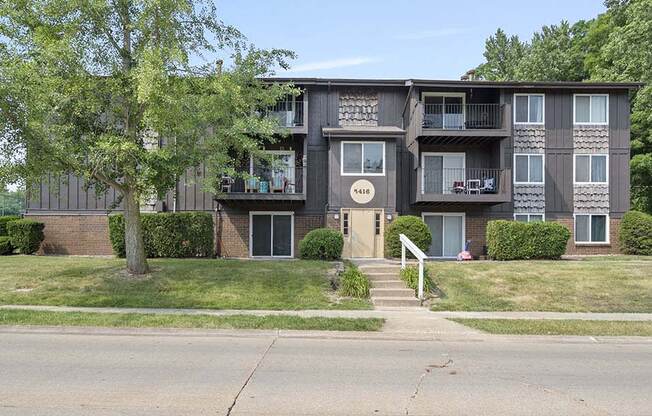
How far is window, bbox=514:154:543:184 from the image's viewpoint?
78.8 feet

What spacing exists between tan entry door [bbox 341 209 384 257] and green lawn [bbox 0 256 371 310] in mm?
5470

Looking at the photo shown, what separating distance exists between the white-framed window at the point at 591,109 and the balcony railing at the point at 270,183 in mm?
13220

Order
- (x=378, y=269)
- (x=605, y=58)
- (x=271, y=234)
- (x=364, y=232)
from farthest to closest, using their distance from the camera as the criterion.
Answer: (x=605, y=58) → (x=271, y=234) → (x=364, y=232) → (x=378, y=269)

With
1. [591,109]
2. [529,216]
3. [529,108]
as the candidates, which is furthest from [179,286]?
[591,109]

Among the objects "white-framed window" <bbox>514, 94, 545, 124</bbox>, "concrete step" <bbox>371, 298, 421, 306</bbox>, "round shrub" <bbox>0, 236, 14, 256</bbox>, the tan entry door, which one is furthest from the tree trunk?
"white-framed window" <bbox>514, 94, 545, 124</bbox>

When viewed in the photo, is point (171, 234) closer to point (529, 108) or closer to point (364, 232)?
point (364, 232)

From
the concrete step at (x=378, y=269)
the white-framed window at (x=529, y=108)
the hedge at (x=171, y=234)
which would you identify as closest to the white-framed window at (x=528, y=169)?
the white-framed window at (x=529, y=108)

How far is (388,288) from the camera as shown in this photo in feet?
45.7

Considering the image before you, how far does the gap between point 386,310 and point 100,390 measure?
24.7ft

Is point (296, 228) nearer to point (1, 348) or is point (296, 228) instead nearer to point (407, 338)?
point (407, 338)

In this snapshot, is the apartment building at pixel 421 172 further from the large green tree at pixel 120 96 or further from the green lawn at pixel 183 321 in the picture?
the green lawn at pixel 183 321

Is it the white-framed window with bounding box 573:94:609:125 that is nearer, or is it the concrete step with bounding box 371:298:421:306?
the concrete step with bounding box 371:298:421:306

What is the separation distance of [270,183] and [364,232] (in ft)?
14.8

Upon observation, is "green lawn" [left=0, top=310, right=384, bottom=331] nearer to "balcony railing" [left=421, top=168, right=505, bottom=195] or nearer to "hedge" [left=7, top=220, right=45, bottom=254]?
"hedge" [left=7, top=220, right=45, bottom=254]
